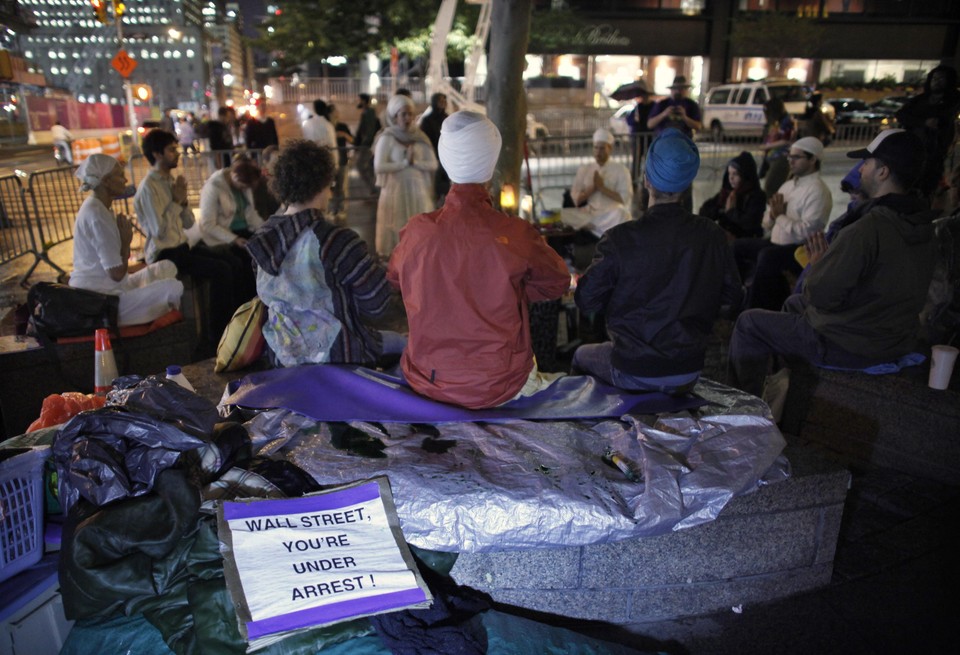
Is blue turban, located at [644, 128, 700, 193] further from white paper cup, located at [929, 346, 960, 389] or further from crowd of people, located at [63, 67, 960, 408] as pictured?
white paper cup, located at [929, 346, 960, 389]

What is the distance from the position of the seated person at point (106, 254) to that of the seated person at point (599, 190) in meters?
4.25

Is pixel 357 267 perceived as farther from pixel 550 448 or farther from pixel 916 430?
pixel 916 430

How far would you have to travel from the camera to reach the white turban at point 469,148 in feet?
10.9

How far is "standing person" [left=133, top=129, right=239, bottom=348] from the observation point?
20.6 feet

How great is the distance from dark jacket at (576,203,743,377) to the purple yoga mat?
0.65 ft

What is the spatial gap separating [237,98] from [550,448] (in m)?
82.1

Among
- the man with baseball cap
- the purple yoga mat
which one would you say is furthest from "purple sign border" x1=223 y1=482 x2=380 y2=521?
the man with baseball cap

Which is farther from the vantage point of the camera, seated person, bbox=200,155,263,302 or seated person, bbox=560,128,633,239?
seated person, bbox=560,128,633,239

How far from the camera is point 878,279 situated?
4.14 metres

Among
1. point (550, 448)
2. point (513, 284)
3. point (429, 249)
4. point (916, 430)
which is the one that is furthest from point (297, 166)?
point (916, 430)

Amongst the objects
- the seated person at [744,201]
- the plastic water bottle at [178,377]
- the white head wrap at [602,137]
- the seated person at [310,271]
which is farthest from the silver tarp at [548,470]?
the white head wrap at [602,137]

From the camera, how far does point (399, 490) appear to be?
10.0 feet

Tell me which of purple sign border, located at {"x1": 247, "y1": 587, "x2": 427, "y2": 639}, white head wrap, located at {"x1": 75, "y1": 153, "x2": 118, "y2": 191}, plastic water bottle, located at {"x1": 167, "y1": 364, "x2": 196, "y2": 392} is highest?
white head wrap, located at {"x1": 75, "y1": 153, "x2": 118, "y2": 191}

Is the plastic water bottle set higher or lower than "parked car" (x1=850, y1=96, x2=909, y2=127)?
lower
